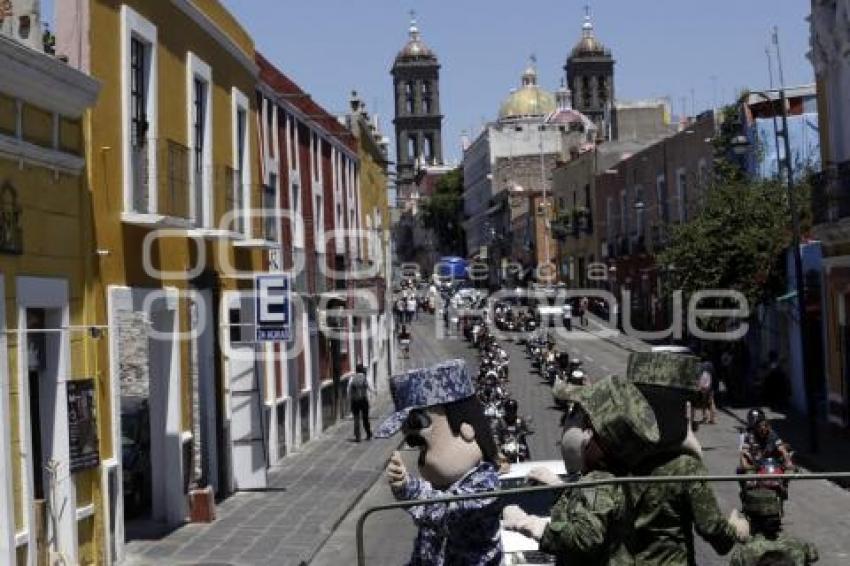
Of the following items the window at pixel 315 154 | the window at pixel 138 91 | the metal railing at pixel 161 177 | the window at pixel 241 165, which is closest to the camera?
the metal railing at pixel 161 177

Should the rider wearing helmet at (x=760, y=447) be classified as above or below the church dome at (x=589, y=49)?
below

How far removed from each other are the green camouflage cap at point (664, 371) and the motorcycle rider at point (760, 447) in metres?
9.56

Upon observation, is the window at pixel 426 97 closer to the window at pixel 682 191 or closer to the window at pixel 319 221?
the window at pixel 682 191

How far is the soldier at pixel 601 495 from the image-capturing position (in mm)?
5094

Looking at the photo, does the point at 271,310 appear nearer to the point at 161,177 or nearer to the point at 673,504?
the point at 161,177

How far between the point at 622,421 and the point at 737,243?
89.3 ft

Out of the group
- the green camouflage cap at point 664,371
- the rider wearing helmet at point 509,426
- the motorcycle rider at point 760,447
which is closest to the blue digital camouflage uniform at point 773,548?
the green camouflage cap at point 664,371

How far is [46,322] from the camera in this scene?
509 inches

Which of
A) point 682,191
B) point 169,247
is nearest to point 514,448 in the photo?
point 169,247

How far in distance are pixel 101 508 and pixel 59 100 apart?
12.6 ft

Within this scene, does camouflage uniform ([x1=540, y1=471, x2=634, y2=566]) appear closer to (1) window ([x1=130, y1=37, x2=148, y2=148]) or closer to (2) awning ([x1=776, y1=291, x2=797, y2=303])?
(1) window ([x1=130, y1=37, x2=148, y2=148])

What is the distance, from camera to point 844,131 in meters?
26.2

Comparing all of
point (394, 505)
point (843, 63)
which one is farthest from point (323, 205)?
point (394, 505)

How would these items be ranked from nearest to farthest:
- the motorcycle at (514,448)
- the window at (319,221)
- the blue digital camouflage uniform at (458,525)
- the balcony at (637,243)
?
the blue digital camouflage uniform at (458,525) < the motorcycle at (514,448) < the window at (319,221) < the balcony at (637,243)
